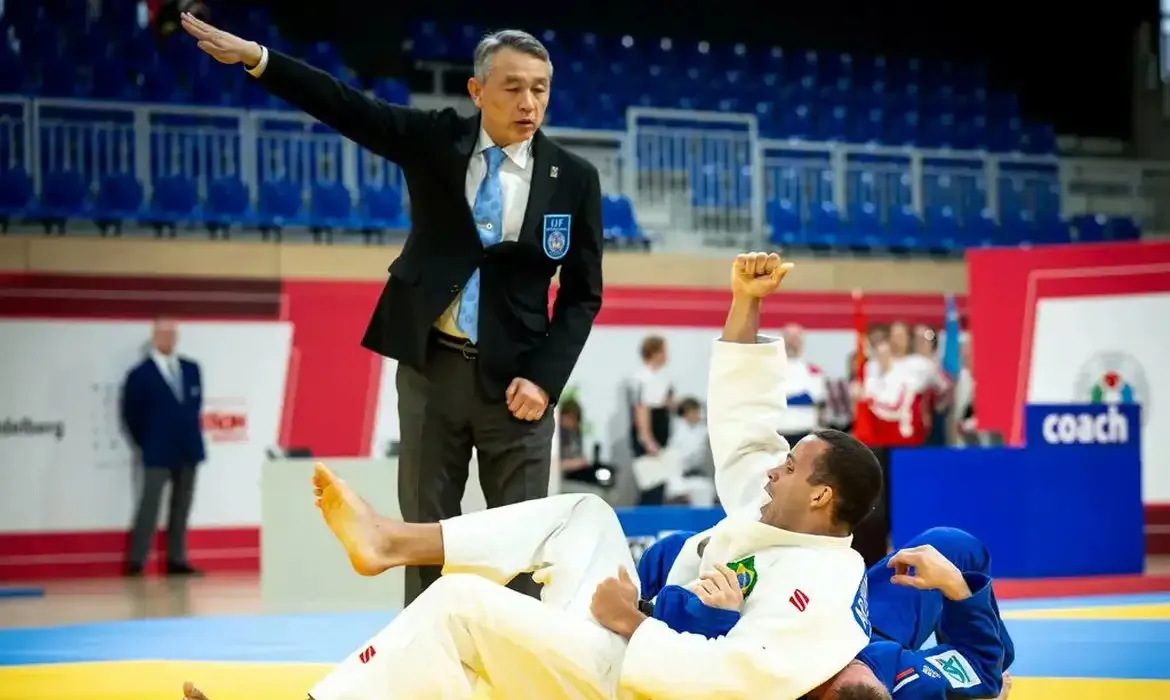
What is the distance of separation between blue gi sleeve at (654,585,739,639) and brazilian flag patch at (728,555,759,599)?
0.06 m

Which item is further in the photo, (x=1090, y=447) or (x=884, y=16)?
(x=884, y=16)

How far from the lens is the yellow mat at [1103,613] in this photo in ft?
25.0

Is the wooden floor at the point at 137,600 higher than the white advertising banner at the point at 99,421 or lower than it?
lower

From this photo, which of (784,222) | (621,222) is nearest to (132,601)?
(621,222)

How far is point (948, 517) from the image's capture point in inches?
377

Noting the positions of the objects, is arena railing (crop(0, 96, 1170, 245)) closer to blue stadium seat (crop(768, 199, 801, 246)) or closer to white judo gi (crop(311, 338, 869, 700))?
blue stadium seat (crop(768, 199, 801, 246))

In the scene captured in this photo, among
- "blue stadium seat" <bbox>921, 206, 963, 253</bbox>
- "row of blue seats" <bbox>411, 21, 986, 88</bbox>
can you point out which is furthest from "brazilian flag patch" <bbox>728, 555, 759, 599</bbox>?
"row of blue seats" <bbox>411, 21, 986, 88</bbox>

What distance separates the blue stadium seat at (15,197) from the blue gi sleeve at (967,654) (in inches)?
385

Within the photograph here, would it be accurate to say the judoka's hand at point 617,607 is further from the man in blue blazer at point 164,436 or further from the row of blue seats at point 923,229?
the row of blue seats at point 923,229

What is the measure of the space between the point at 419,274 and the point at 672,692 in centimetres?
150

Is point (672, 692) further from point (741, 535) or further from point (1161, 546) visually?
point (1161, 546)

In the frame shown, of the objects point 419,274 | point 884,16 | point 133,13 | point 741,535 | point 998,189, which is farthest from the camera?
point 884,16

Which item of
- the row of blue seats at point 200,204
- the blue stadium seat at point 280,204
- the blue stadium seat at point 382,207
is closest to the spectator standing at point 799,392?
the row of blue seats at point 200,204

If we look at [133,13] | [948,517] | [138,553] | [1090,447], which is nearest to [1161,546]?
[1090,447]
